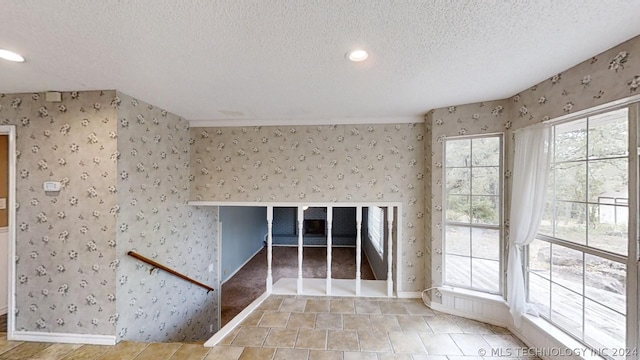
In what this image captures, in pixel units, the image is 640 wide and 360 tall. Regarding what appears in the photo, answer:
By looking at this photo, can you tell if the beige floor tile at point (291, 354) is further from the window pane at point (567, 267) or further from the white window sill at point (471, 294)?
the window pane at point (567, 267)

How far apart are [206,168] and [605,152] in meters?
4.23

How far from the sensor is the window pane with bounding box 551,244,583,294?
2.00 metres

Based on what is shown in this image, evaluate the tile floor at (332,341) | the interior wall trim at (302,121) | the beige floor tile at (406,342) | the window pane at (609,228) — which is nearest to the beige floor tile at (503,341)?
the tile floor at (332,341)

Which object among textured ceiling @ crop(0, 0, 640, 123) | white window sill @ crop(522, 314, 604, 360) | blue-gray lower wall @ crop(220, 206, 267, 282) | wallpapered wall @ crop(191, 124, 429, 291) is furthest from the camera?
blue-gray lower wall @ crop(220, 206, 267, 282)

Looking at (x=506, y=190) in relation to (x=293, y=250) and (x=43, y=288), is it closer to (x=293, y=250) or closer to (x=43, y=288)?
(x=43, y=288)

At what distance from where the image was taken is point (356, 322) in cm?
283

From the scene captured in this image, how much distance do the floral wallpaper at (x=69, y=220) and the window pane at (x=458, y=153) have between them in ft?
12.1

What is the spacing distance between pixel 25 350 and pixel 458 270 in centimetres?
458

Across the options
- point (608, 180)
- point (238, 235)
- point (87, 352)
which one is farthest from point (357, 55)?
point (238, 235)

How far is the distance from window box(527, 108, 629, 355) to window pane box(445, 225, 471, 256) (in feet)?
2.10

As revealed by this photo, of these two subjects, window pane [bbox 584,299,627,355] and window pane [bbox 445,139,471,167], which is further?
window pane [bbox 445,139,471,167]

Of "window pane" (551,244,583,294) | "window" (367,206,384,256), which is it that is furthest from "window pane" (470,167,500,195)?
"window" (367,206,384,256)

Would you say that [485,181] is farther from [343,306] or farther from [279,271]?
[279,271]

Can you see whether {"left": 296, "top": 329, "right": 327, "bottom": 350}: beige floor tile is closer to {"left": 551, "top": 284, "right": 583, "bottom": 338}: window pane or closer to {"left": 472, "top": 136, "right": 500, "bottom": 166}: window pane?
{"left": 551, "top": 284, "right": 583, "bottom": 338}: window pane
